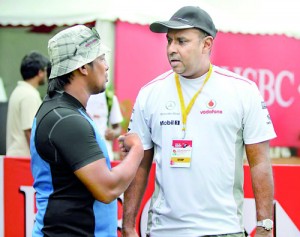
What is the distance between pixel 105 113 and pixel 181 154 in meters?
3.33

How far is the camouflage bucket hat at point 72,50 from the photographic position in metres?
3.04

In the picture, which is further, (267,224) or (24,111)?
(24,111)

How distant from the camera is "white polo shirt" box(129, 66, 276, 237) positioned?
348cm

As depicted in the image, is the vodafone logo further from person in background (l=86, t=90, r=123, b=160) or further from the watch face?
person in background (l=86, t=90, r=123, b=160)

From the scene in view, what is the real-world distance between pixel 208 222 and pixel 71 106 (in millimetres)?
973

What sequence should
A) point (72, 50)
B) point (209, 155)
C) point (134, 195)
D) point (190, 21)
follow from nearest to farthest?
1. point (72, 50)
2. point (209, 155)
3. point (190, 21)
4. point (134, 195)

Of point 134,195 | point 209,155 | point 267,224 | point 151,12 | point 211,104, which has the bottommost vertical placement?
point 267,224

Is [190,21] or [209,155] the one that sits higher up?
[190,21]

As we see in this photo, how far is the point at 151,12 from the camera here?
8797 mm

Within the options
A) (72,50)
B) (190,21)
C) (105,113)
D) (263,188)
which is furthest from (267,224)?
(105,113)

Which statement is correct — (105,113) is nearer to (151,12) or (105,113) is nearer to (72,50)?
(151,12)

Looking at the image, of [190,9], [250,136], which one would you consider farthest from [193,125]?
[190,9]

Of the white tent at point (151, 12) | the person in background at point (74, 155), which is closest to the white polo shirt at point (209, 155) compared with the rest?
the person in background at point (74, 155)

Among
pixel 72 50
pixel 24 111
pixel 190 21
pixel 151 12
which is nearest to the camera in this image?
pixel 72 50
